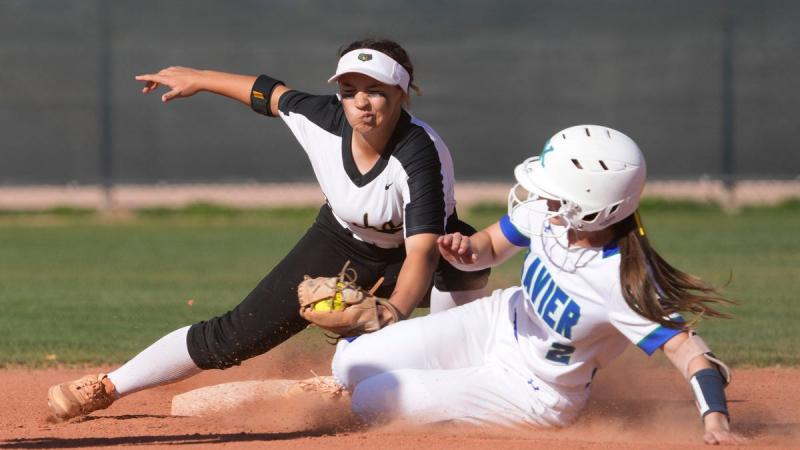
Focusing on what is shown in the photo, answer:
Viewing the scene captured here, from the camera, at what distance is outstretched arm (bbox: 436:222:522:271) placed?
4414 mm

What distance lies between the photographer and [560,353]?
4281mm

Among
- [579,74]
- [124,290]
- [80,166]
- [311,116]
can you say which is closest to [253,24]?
[80,166]

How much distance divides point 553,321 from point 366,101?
3.65 ft

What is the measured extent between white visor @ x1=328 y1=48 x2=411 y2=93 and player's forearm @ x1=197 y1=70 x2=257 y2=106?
626 mm

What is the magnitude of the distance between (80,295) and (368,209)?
16.7 feet

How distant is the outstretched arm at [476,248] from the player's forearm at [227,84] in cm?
122

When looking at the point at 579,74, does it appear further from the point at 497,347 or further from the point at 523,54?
the point at 497,347

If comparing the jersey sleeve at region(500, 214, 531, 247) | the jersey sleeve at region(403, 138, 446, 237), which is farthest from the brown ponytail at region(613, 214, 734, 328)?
the jersey sleeve at region(403, 138, 446, 237)

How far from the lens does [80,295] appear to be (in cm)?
935

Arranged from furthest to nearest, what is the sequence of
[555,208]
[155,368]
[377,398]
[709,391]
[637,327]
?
[155,368] < [377,398] < [555,208] < [637,327] < [709,391]

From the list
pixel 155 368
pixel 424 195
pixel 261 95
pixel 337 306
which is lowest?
pixel 155 368

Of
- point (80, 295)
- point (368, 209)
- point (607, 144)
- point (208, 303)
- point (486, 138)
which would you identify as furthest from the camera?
point (486, 138)

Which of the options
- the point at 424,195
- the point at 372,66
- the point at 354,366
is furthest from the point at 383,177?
the point at 354,366

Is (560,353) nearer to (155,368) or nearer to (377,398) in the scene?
(377,398)
